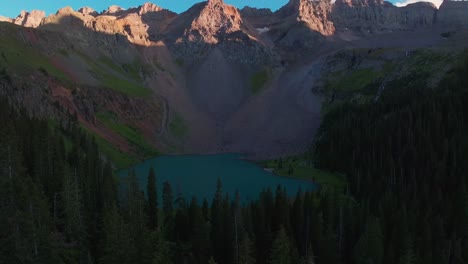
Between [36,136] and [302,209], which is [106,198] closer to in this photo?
[36,136]

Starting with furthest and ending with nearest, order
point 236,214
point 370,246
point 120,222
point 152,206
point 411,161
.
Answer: point 411,161, point 152,206, point 236,214, point 370,246, point 120,222

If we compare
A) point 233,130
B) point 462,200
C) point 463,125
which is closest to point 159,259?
point 462,200

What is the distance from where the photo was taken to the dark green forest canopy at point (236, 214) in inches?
1768

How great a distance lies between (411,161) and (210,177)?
159 feet

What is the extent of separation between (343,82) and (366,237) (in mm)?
138604

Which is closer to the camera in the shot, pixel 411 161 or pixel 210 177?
pixel 411 161

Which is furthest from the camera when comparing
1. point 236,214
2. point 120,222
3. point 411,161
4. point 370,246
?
point 411,161

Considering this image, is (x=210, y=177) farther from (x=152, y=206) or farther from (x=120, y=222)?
(x=120, y=222)

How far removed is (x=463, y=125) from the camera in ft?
367

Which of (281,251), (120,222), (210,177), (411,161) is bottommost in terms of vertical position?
(210,177)

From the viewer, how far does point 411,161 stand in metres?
107

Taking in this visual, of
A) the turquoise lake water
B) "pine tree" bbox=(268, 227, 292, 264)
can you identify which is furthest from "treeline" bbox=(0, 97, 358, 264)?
the turquoise lake water

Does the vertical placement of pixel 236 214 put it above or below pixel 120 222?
below

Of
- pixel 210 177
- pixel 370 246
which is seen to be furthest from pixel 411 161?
pixel 370 246
